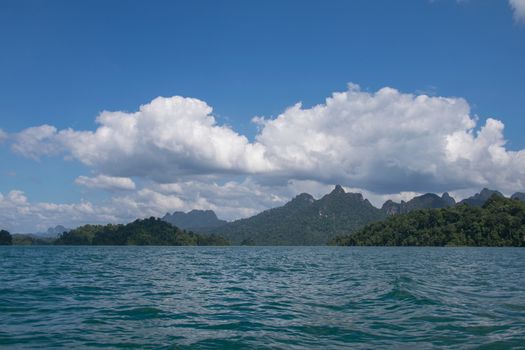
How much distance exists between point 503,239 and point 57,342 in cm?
20708

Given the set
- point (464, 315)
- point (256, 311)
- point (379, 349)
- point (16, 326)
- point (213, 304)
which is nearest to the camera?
point (379, 349)

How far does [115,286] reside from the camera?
31.7m

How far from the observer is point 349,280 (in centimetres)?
3584

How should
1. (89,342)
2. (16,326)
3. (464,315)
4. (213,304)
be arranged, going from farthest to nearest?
(213,304), (464,315), (16,326), (89,342)

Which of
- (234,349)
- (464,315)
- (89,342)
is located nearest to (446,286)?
(464,315)

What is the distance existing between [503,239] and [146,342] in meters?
206

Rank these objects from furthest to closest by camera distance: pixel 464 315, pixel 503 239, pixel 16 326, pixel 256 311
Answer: pixel 503 239, pixel 256 311, pixel 464 315, pixel 16 326

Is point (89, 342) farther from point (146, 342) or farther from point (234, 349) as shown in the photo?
point (234, 349)

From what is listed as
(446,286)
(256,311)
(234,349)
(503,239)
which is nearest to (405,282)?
(446,286)

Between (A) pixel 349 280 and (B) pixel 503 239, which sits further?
(B) pixel 503 239

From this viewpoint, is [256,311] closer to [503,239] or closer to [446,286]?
[446,286]

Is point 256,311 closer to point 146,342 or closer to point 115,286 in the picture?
point 146,342

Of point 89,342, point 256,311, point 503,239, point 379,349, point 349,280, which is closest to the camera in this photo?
point 379,349

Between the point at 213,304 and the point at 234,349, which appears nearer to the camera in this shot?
the point at 234,349
